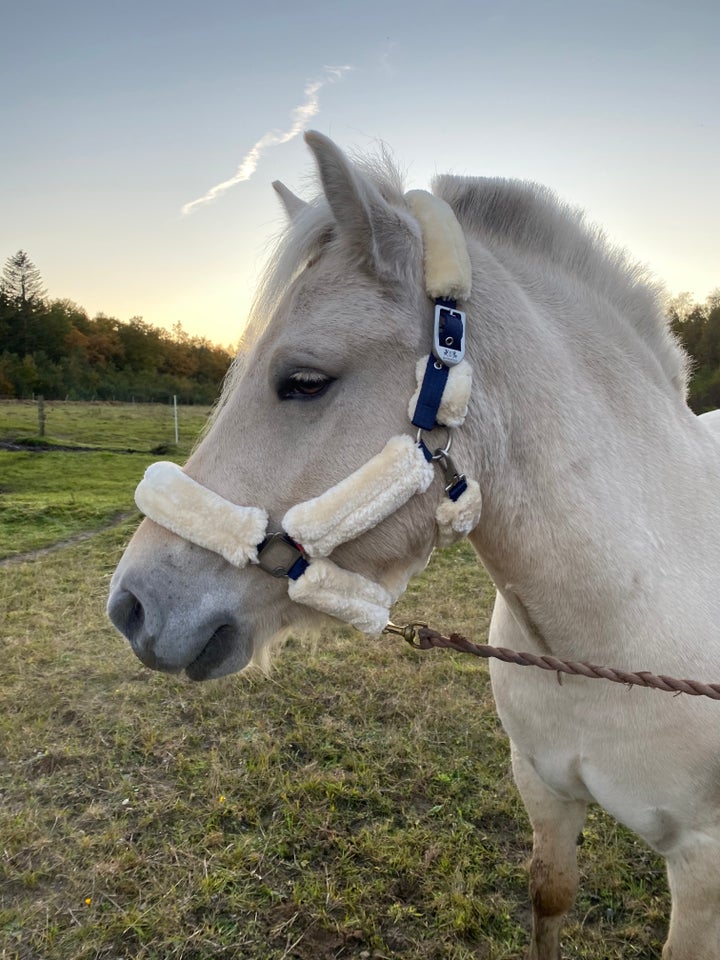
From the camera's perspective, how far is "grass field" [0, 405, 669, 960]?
2529 millimetres

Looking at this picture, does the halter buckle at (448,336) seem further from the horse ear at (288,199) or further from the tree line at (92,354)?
the tree line at (92,354)

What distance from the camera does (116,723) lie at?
4.05 m

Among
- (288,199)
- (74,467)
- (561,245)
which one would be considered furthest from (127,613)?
(74,467)

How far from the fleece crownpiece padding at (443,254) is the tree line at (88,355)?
32.8 metres

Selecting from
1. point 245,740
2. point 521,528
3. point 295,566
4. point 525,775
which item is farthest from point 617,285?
point 245,740

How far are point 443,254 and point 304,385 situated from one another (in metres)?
0.46

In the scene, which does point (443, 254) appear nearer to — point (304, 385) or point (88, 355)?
point (304, 385)

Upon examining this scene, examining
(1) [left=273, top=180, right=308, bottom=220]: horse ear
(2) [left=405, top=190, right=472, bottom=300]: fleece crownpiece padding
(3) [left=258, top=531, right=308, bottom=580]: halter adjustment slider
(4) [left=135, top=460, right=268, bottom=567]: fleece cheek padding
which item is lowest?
(3) [left=258, top=531, right=308, bottom=580]: halter adjustment slider

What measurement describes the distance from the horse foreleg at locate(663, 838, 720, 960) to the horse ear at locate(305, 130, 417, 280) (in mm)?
1830

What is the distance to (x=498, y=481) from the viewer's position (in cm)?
145

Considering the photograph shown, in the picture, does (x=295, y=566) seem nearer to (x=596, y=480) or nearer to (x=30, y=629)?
(x=596, y=480)

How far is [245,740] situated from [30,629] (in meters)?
3.09

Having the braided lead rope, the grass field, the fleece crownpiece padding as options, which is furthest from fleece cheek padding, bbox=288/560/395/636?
the grass field

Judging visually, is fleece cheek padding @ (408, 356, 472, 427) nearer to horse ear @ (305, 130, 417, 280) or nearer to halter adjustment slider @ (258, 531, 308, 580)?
horse ear @ (305, 130, 417, 280)
